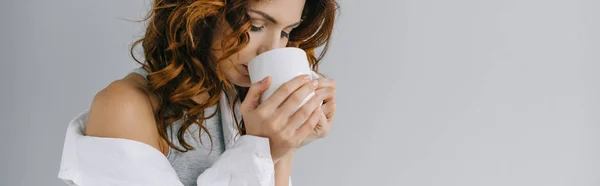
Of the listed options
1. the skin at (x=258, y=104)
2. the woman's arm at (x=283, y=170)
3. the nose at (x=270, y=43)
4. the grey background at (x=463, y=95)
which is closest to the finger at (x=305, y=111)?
the skin at (x=258, y=104)

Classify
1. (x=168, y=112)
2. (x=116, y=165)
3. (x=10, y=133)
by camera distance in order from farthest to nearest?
(x=10, y=133), (x=168, y=112), (x=116, y=165)

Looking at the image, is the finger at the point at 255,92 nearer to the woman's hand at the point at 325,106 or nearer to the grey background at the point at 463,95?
the woman's hand at the point at 325,106

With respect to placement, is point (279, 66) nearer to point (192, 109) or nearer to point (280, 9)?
point (280, 9)

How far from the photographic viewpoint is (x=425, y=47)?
6.73 feet

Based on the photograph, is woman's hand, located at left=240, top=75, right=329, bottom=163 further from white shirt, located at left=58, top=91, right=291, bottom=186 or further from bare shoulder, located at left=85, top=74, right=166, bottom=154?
bare shoulder, located at left=85, top=74, right=166, bottom=154

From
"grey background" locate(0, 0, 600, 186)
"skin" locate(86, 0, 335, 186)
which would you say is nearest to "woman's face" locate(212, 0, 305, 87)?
"skin" locate(86, 0, 335, 186)

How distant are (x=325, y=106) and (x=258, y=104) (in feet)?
0.37

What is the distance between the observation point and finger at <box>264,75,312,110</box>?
43.2 inches

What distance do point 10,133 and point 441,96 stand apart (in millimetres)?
1089

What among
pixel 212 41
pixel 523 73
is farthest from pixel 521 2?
pixel 212 41

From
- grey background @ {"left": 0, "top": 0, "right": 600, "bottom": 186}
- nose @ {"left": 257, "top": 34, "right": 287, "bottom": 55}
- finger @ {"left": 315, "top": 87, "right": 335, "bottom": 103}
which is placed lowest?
finger @ {"left": 315, "top": 87, "right": 335, "bottom": 103}

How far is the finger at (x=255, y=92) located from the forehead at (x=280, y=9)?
11cm

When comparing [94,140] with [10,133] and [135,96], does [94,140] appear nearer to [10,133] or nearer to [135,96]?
[135,96]

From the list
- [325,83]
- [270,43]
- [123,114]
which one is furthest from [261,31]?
[123,114]
